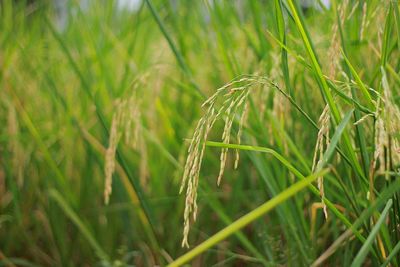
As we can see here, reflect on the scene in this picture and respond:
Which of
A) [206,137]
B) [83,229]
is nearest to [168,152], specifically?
[83,229]

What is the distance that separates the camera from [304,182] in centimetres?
56

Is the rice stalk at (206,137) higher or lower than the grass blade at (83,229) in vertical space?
higher

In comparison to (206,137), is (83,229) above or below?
below

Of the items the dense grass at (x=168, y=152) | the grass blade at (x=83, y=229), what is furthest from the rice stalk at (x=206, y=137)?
the grass blade at (x=83, y=229)

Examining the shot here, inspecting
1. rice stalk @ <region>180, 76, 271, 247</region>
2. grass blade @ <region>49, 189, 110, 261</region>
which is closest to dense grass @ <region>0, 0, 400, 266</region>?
grass blade @ <region>49, 189, 110, 261</region>

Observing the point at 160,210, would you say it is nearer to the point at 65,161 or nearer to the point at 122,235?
the point at 122,235

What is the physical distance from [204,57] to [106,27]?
14.3 inches

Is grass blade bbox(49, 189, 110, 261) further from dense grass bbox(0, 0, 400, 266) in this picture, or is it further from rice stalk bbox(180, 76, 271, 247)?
rice stalk bbox(180, 76, 271, 247)

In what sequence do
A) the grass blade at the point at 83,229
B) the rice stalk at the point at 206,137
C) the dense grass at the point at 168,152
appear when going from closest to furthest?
the rice stalk at the point at 206,137 → the dense grass at the point at 168,152 → the grass blade at the point at 83,229

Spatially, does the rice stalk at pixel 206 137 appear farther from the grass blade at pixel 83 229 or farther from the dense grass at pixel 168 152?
the grass blade at pixel 83 229

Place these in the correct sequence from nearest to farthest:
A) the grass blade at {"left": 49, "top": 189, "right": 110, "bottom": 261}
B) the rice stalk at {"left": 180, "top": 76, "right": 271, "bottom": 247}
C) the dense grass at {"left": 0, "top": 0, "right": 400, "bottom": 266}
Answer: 1. the rice stalk at {"left": 180, "top": 76, "right": 271, "bottom": 247}
2. the dense grass at {"left": 0, "top": 0, "right": 400, "bottom": 266}
3. the grass blade at {"left": 49, "top": 189, "right": 110, "bottom": 261}

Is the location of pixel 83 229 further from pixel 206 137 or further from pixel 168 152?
pixel 206 137

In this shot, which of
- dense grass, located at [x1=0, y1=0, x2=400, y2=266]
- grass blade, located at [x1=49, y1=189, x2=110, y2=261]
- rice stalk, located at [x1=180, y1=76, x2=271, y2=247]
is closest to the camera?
rice stalk, located at [x1=180, y1=76, x2=271, y2=247]

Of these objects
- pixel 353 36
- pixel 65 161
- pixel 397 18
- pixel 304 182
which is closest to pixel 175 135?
pixel 65 161
